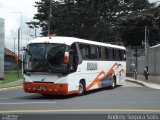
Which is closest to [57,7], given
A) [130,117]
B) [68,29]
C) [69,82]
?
[68,29]

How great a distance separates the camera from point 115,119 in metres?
12.0

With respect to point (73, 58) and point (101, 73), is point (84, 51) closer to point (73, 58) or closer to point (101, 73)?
point (73, 58)

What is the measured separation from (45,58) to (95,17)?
143 feet

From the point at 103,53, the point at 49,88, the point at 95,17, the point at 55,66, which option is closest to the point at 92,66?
the point at 103,53

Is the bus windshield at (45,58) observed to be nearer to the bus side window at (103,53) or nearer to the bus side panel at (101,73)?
the bus side panel at (101,73)

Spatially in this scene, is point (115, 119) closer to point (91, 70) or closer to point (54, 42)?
point (54, 42)

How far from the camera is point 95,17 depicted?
64.6m

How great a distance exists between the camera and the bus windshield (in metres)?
21.5

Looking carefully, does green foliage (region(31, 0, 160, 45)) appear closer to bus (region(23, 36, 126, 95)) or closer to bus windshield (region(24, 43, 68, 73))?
bus (region(23, 36, 126, 95))

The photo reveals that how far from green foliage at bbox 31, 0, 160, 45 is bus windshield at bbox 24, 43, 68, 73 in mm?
41333

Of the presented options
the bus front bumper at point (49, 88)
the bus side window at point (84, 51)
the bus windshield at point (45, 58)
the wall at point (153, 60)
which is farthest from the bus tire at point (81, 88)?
the wall at point (153, 60)

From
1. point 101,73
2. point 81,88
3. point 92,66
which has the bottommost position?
point 81,88

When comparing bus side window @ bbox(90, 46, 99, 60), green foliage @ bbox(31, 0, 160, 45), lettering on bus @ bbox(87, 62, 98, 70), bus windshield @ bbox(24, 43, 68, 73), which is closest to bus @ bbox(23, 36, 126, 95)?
bus windshield @ bbox(24, 43, 68, 73)

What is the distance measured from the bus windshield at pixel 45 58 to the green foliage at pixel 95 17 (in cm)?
4133
